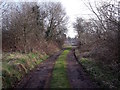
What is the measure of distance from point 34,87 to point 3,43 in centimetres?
1665

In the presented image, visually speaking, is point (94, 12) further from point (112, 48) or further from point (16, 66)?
point (16, 66)

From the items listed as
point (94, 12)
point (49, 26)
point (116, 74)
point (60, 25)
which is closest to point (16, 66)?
point (116, 74)

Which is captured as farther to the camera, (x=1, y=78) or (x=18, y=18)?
(x=18, y=18)

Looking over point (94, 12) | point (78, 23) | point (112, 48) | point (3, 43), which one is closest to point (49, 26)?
point (78, 23)

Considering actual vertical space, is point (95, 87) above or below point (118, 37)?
below

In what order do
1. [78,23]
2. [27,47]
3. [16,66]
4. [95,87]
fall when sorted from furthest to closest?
[78,23]
[27,47]
[16,66]
[95,87]

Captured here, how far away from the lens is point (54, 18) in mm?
43531

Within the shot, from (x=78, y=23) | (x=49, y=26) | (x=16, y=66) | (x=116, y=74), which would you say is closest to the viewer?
(x=116, y=74)

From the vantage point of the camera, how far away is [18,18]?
82.0 feet

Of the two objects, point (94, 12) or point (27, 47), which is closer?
point (94, 12)

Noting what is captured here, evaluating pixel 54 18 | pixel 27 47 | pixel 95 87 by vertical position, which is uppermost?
pixel 54 18

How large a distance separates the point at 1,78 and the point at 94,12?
14709mm

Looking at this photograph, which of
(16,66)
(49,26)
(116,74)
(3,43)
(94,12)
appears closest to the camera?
(116,74)

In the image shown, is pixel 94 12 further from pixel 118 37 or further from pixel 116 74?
pixel 116 74
